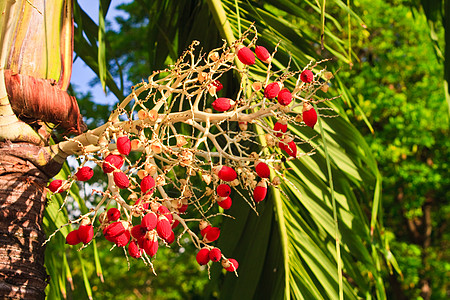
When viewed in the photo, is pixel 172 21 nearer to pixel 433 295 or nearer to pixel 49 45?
pixel 49 45

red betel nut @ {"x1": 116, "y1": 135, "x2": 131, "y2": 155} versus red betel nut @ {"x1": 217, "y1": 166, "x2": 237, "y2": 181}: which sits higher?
red betel nut @ {"x1": 116, "y1": 135, "x2": 131, "y2": 155}

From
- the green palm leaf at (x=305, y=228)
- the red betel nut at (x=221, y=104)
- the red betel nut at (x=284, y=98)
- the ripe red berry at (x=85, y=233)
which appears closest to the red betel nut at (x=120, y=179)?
the ripe red berry at (x=85, y=233)

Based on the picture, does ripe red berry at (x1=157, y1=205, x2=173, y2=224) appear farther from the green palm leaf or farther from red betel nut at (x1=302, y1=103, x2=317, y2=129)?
the green palm leaf

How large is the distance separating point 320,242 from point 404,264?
187 inches

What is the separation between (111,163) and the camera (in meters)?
0.95

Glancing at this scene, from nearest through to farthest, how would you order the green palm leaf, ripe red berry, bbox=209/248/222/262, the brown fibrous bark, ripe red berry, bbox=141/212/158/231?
1. ripe red berry, bbox=141/212/158/231
2. ripe red berry, bbox=209/248/222/262
3. the brown fibrous bark
4. the green palm leaf

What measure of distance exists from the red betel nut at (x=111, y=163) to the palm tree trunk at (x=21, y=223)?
26cm

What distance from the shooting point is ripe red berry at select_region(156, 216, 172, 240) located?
35.4 inches

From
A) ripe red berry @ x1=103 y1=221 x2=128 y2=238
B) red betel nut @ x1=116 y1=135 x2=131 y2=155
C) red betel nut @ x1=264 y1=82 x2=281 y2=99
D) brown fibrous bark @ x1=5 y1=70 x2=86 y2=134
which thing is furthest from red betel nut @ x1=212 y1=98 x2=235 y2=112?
brown fibrous bark @ x1=5 y1=70 x2=86 y2=134

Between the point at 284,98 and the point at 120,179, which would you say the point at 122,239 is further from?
the point at 284,98

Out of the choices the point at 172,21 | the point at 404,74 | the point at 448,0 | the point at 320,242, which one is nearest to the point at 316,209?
the point at 320,242

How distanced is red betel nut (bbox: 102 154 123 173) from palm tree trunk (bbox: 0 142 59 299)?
26 centimetres

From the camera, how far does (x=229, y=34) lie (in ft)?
5.39

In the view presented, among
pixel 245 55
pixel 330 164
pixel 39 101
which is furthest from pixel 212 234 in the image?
pixel 330 164
